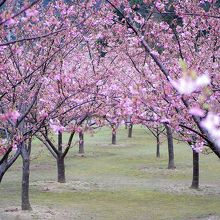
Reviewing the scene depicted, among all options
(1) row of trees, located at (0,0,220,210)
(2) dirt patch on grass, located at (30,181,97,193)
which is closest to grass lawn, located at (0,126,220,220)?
(2) dirt patch on grass, located at (30,181,97,193)

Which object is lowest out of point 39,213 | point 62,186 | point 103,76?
point 39,213

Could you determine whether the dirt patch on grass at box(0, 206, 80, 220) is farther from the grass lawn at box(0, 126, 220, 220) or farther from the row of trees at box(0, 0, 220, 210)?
the row of trees at box(0, 0, 220, 210)

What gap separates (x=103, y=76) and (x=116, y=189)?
6.30m

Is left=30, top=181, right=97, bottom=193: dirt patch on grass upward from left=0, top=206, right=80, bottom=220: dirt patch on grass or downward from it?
upward

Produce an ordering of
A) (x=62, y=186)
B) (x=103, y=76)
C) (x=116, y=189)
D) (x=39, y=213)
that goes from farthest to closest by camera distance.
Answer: (x=62, y=186)
(x=116, y=189)
(x=39, y=213)
(x=103, y=76)

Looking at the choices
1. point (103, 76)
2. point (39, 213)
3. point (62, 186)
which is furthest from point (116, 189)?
point (103, 76)

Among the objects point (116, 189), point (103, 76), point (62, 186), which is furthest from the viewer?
point (62, 186)

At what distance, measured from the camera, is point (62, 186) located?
18.6 meters

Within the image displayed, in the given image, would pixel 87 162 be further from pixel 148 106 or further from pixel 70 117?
pixel 148 106

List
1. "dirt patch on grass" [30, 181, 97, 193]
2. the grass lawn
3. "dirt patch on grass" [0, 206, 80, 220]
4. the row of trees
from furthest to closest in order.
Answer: "dirt patch on grass" [30, 181, 97, 193] → the grass lawn → "dirt patch on grass" [0, 206, 80, 220] → the row of trees

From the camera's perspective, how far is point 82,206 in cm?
1479

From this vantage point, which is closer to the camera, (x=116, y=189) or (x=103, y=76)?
(x=103, y=76)

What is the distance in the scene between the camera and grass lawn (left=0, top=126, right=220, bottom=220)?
1381 centimetres

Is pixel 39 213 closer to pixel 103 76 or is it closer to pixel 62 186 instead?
pixel 103 76
